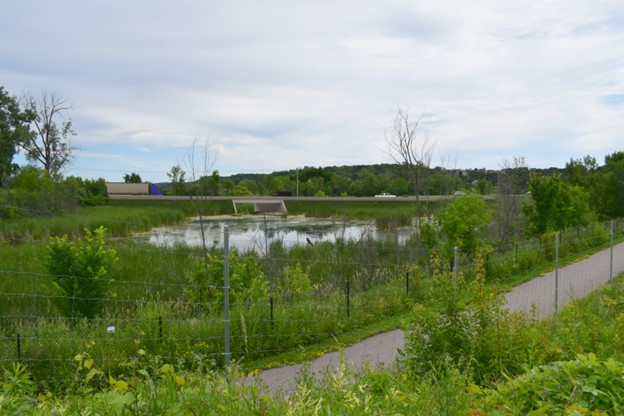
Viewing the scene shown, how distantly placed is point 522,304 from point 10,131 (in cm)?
4363

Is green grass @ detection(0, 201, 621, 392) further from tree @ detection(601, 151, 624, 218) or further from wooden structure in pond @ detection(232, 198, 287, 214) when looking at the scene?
wooden structure in pond @ detection(232, 198, 287, 214)

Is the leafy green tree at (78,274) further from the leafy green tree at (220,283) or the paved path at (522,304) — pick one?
the paved path at (522,304)

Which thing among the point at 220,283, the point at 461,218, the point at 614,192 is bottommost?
the point at 220,283

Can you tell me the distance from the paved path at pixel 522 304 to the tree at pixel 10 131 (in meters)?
39.6

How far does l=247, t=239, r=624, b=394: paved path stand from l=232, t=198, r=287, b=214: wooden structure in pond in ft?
98.5

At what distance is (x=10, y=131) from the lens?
1670 inches

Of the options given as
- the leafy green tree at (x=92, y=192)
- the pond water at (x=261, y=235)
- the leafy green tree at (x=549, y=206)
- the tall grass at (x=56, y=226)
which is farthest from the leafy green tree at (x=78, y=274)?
the leafy green tree at (x=92, y=192)

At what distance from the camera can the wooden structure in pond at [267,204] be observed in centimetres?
4525

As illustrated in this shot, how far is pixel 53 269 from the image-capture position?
8828 mm

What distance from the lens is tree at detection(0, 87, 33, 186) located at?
4161 centimetres

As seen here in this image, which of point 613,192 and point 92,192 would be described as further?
point 92,192

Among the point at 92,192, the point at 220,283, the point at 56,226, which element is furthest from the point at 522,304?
the point at 92,192

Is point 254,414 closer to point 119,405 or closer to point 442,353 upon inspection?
point 119,405

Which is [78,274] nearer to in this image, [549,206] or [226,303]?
[226,303]
